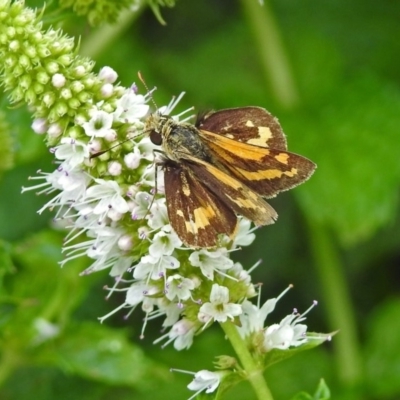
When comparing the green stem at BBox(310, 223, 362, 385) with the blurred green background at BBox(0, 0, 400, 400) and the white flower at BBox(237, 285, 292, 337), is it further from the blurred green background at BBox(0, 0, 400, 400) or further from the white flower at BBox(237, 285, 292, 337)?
the white flower at BBox(237, 285, 292, 337)

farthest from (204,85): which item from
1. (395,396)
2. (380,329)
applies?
(395,396)

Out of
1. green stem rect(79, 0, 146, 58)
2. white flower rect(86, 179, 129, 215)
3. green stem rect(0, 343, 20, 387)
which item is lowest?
green stem rect(0, 343, 20, 387)

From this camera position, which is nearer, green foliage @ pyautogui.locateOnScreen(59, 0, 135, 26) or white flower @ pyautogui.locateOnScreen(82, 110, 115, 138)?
white flower @ pyautogui.locateOnScreen(82, 110, 115, 138)

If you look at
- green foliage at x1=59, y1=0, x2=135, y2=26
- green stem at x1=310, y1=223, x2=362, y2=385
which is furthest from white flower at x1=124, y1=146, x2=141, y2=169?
green stem at x1=310, y1=223, x2=362, y2=385

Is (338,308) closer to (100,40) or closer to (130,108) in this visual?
(100,40)

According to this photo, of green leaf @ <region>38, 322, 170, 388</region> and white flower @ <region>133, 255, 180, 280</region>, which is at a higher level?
white flower @ <region>133, 255, 180, 280</region>

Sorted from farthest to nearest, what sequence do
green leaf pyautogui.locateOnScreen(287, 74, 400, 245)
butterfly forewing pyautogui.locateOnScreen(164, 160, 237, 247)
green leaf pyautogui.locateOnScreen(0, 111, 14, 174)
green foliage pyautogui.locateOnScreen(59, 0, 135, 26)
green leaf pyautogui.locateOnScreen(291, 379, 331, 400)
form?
green leaf pyautogui.locateOnScreen(287, 74, 400, 245), green leaf pyautogui.locateOnScreen(0, 111, 14, 174), green foliage pyautogui.locateOnScreen(59, 0, 135, 26), green leaf pyautogui.locateOnScreen(291, 379, 331, 400), butterfly forewing pyautogui.locateOnScreen(164, 160, 237, 247)

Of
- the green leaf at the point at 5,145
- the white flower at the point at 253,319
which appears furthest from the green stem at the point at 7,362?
the white flower at the point at 253,319

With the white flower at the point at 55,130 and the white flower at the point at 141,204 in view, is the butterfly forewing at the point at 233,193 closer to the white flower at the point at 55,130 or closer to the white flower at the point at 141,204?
the white flower at the point at 141,204

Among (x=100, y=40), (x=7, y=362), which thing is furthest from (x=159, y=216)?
(x=100, y=40)
